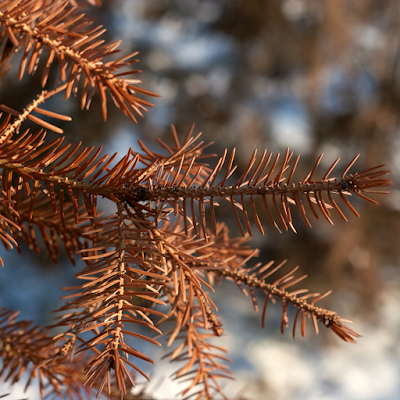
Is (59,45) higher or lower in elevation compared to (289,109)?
lower

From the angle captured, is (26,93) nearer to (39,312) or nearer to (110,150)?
(110,150)

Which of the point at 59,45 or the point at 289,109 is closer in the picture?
the point at 59,45

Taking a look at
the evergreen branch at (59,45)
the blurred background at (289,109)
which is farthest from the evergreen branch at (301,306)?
the blurred background at (289,109)

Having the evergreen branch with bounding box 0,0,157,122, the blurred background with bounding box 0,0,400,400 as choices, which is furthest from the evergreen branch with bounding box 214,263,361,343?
the blurred background with bounding box 0,0,400,400

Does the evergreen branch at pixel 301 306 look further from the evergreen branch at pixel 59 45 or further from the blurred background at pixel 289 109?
the blurred background at pixel 289 109

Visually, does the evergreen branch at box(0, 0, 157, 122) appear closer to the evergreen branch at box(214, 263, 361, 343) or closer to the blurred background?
the evergreen branch at box(214, 263, 361, 343)

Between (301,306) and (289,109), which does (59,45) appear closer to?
(301,306)

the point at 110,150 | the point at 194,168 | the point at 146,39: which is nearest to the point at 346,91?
the point at 146,39

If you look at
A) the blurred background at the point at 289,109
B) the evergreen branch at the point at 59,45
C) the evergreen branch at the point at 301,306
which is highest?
the blurred background at the point at 289,109

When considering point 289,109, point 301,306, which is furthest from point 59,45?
point 289,109
